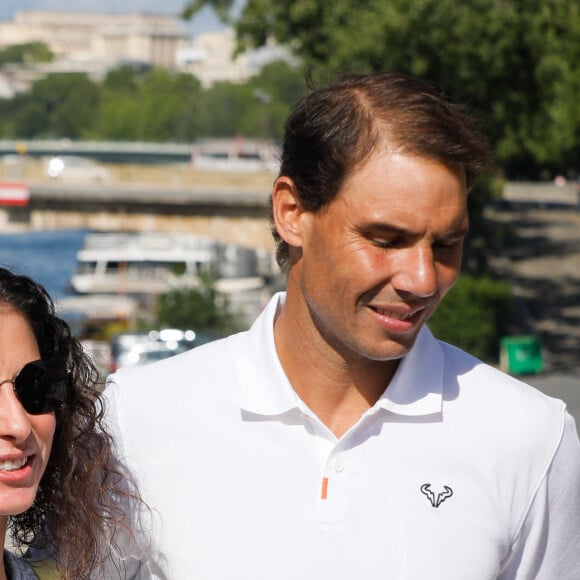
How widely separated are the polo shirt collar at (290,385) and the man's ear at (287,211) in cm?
25

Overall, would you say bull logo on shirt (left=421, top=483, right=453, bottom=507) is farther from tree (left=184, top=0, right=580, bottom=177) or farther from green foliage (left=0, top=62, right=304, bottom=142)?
green foliage (left=0, top=62, right=304, bottom=142)

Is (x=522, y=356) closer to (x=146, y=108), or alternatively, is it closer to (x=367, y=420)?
(x=367, y=420)

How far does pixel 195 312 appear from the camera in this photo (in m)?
25.8

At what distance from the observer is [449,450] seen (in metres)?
2.56

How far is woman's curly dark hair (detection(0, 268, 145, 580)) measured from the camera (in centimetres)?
242

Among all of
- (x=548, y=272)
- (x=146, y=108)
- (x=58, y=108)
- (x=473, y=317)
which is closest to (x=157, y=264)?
(x=548, y=272)

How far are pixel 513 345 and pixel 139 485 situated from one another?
1707 centimetres

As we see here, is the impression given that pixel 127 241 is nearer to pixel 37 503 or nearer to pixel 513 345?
pixel 513 345

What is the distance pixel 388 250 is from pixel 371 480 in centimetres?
45

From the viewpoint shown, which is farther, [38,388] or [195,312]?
[195,312]

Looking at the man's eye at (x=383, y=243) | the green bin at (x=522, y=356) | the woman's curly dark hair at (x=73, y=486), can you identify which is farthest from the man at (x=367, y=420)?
the green bin at (x=522, y=356)

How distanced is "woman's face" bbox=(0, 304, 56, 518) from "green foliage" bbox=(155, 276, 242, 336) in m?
22.8

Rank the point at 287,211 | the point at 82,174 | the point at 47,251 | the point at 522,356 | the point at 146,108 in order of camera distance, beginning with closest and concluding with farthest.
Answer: the point at 287,211 → the point at 522,356 → the point at 82,174 → the point at 47,251 → the point at 146,108

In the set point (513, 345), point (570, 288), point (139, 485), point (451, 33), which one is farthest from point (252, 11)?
point (139, 485)
